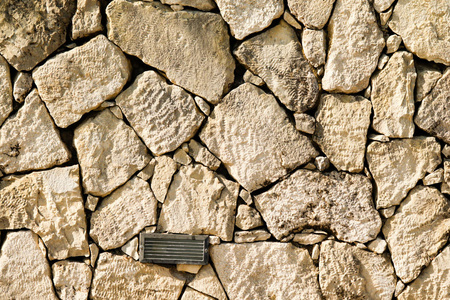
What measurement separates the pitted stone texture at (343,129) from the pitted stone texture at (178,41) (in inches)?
21.8

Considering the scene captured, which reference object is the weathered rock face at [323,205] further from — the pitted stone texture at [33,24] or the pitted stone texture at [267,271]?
the pitted stone texture at [33,24]

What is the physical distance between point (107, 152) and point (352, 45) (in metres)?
1.43

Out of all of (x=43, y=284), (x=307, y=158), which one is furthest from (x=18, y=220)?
(x=307, y=158)

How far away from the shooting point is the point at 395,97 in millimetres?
2359

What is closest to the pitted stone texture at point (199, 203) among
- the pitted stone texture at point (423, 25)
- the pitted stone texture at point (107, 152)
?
the pitted stone texture at point (107, 152)

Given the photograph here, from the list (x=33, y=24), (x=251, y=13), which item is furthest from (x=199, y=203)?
(x=33, y=24)

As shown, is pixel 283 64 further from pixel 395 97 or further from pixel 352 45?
pixel 395 97

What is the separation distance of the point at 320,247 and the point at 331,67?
97cm

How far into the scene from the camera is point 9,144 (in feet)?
8.07

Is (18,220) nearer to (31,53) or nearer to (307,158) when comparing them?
(31,53)

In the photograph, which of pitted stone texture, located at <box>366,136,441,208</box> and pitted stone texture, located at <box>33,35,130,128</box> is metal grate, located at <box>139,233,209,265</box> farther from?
pitted stone texture, located at <box>366,136,441,208</box>

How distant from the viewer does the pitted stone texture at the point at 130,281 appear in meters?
2.46

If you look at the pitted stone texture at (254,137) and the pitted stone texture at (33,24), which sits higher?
the pitted stone texture at (33,24)

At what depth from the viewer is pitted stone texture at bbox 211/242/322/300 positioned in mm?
2455
